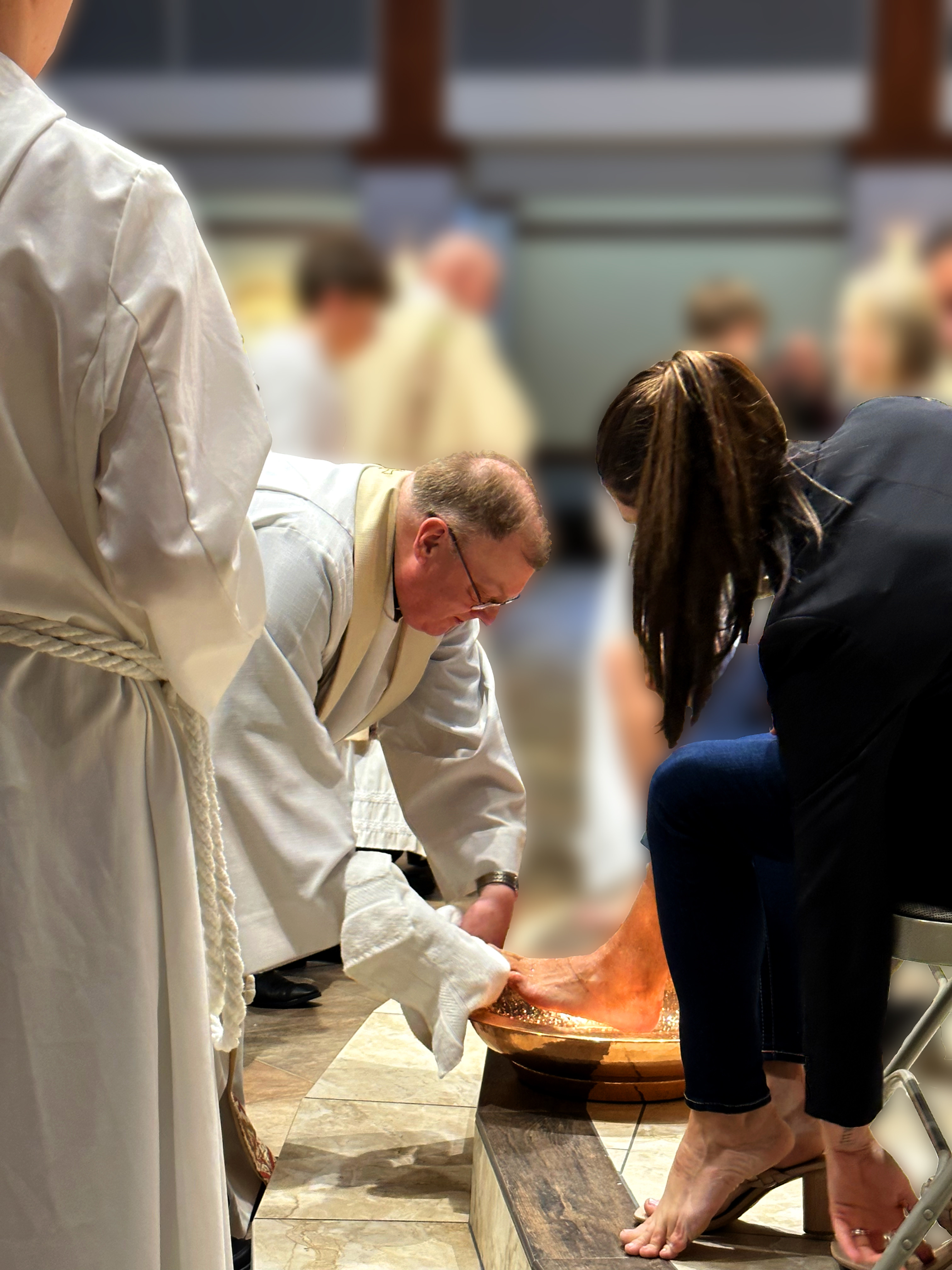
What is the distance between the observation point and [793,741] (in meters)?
1.12

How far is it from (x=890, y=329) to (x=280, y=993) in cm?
153

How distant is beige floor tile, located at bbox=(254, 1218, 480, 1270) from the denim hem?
0.44 meters

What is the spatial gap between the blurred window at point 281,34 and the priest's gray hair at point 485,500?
549 mm

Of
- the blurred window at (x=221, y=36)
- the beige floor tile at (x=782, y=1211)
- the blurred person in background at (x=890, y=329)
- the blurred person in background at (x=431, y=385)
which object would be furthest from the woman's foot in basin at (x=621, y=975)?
the blurred window at (x=221, y=36)

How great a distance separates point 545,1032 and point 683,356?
83 centimetres

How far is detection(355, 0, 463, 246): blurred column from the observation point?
68.2 inches

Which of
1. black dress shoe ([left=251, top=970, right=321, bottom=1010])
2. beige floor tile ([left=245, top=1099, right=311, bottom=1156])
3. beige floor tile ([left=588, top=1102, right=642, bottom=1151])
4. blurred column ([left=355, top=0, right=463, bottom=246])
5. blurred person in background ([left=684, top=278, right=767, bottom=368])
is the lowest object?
black dress shoe ([left=251, top=970, right=321, bottom=1010])

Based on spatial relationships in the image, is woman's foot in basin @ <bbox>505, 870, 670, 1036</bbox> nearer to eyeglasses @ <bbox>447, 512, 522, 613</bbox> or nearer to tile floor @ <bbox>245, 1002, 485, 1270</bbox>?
tile floor @ <bbox>245, 1002, 485, 1270</bbox>

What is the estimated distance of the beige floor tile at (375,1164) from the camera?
1.67 metres

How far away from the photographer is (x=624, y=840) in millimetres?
2635

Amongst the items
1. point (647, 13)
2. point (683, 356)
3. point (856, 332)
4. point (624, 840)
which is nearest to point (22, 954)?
point (683, 356)

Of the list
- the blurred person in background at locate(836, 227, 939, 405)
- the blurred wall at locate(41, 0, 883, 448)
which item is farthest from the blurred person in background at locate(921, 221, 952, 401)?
the blurred wall at locate(41, 0, 883, 448)

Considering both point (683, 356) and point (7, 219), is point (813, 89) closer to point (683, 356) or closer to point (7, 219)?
point (683, 356)

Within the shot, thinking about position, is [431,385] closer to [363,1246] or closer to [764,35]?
[764,35]
